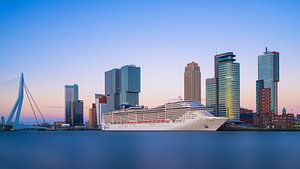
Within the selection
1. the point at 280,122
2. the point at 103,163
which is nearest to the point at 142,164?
the point at 103,163

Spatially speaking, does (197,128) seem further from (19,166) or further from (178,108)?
(19,166)

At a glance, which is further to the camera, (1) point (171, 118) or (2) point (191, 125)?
(1) point (171, 118)

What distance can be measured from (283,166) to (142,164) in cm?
1221

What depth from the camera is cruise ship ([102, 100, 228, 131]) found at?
311 feet

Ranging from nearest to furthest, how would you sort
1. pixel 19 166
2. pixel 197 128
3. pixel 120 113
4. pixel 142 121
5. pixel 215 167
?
pixel 215 167, pixel 19 166, pixel 197 128, pixel 142 121, pixel 120 113

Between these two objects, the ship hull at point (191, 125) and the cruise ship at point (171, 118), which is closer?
the ship hull at point (191, 125)

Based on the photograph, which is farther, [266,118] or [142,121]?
[266,118]

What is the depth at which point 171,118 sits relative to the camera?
10375cm

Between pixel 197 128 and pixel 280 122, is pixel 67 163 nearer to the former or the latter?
pixel 197 128

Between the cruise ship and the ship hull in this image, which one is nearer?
the ship hull

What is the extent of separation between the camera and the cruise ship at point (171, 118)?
9481 centimetres

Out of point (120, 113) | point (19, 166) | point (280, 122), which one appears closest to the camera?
point (19, 166)

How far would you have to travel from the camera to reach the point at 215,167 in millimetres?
28812

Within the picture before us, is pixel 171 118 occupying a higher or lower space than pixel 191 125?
higher
